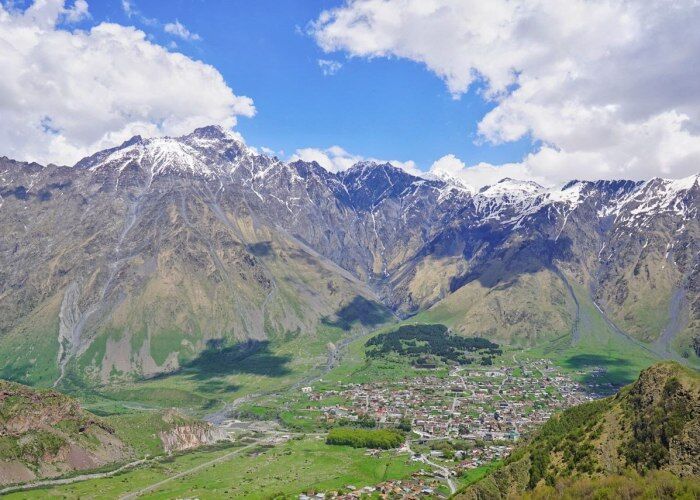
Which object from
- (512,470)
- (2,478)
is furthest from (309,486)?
(2,478)

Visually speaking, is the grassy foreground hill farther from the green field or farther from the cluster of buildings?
the green field

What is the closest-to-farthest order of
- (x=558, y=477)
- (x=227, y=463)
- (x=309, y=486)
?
(x=558, y=477), (x=309, y=486), (x=227, y=463)

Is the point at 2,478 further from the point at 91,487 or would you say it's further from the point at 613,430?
the point at 613,430

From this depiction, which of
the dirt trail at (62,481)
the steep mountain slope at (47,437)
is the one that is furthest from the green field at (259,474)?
the steep mountain slope at (47,437)

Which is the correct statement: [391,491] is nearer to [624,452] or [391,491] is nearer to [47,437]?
[624,452]

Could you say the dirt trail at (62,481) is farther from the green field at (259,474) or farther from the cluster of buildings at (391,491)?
the cluster of buildings at (391,491)

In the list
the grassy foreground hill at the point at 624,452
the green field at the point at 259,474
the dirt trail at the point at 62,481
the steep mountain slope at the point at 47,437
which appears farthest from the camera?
the steep mountain slope at the point at 47,437
